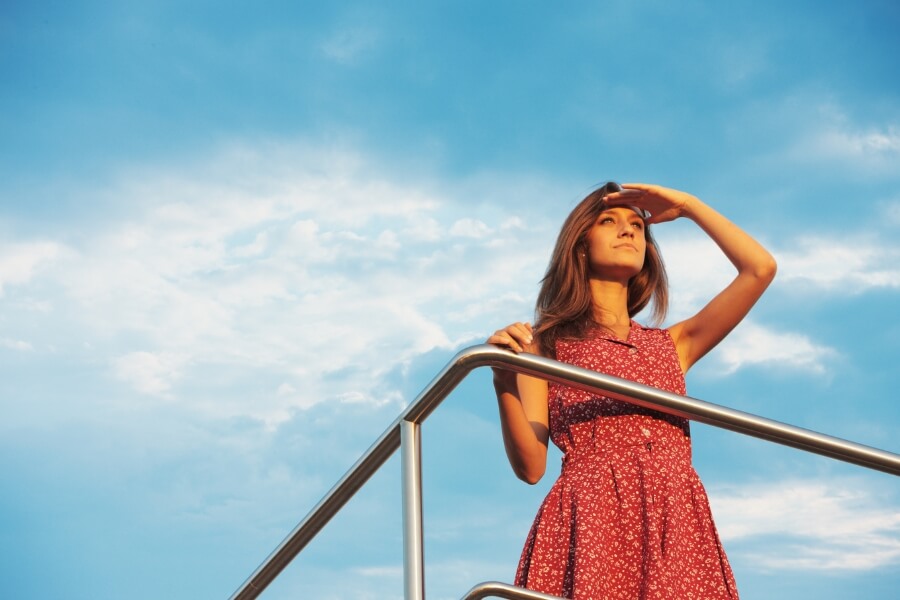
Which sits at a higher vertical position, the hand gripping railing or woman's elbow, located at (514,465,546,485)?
woman's elbow, located at (514,465,546,485)

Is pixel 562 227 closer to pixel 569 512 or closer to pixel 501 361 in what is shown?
pixel 569 512

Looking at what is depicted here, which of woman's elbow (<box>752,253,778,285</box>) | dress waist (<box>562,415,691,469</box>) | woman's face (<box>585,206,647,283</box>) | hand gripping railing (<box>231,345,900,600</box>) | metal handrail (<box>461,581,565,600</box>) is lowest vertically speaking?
metal handrail (<box>461,581,565,600</box>)

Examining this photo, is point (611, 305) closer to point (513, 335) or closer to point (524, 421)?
point (524, 421)

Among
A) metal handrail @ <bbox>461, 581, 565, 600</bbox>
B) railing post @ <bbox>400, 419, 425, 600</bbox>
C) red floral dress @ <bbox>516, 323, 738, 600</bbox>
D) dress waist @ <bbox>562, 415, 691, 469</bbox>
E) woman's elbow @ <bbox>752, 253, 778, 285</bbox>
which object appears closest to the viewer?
railing post @ <bbox>400, 419, 425, 600</bbox>

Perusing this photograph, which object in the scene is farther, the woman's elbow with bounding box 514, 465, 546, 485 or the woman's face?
the woman's face

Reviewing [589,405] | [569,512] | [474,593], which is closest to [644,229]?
[589,405]

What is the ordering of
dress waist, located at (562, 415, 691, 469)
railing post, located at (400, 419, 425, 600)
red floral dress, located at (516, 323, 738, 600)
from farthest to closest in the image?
dress waist, located at (562, 415, 691, 469) → red floral dress, located at (516, 323, 738, 600) → railing post, located at (400, 419, 425, 600)

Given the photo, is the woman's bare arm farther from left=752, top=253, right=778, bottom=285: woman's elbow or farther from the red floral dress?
left=752, top=253, right=778, bottom=285: woman's elbow

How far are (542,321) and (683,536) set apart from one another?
638 millimetres

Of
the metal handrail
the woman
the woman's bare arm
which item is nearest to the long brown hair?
the woman

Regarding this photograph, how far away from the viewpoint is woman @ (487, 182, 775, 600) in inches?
86.0

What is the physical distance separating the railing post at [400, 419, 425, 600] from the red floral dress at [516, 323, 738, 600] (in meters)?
0.66

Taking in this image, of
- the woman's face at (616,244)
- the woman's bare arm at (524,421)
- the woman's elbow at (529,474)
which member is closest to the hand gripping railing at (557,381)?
the woman's bare arm at (524,421)

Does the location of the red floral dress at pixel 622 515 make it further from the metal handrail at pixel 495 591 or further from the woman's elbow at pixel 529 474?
the metal handrail at pixel 495 591
